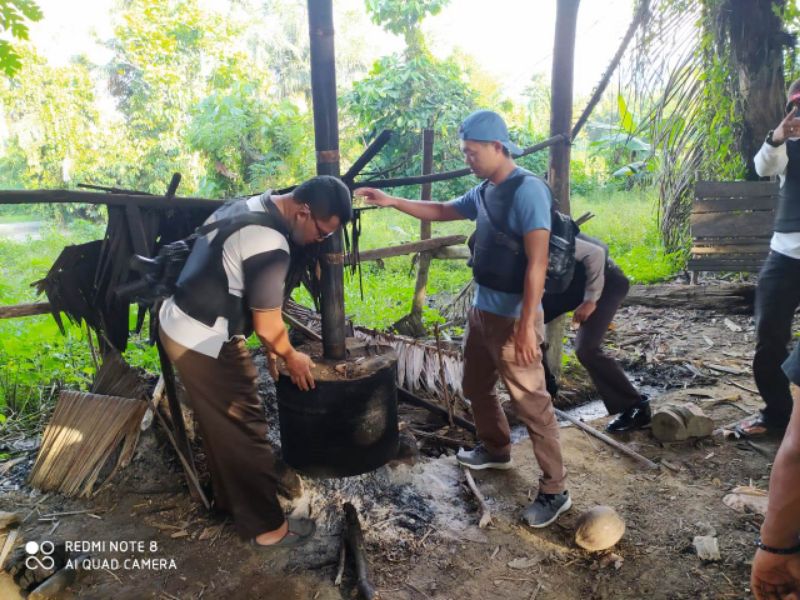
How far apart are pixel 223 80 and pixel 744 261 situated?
13.6 m

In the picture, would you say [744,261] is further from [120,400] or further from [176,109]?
[176,109]

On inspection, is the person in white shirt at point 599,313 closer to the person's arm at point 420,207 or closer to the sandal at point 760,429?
the sandal at point 760,429

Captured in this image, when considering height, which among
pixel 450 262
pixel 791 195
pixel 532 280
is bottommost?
pixel 450 262

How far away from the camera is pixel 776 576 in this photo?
4.45 feet

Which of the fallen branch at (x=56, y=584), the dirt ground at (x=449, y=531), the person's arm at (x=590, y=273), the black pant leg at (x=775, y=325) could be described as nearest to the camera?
the fallen branch at (x=56, y=584)

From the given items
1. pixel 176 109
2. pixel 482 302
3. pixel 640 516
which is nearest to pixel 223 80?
pixel 176 109

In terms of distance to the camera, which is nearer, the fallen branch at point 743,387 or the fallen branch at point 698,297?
the fallen branch at point 743,387

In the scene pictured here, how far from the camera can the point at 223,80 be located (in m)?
14.4

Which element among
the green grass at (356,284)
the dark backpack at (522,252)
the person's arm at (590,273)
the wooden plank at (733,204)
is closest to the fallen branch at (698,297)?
the green grass at (356,284)

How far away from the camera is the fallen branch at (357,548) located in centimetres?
238

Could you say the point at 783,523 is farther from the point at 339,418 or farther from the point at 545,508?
the point at 339,418

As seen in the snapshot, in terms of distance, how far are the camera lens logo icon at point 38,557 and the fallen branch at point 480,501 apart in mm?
2200

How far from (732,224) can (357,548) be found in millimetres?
6266

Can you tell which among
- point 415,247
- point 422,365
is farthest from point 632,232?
point 422,365
